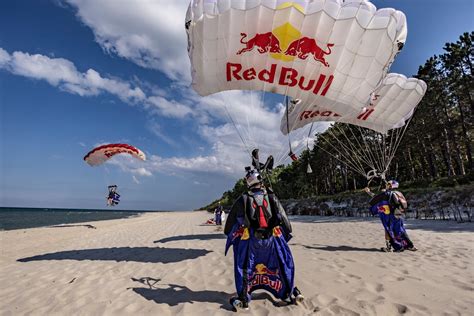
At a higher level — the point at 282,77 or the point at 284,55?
the point at 284,55

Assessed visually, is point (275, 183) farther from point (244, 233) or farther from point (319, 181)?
point (244, 233)

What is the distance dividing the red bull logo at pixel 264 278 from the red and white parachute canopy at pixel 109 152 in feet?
50.1

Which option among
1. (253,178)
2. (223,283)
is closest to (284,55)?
(253,178)

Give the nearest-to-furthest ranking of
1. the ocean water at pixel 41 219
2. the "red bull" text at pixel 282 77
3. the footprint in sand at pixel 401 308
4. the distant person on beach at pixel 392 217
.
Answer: the footprint in sand at pixel 401 308 < the distant person on beach at pixel 392 217 < the "red bull" text at pixel 282 77 < the ocean water at pixel 41 219

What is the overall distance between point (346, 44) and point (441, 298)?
19.2ft

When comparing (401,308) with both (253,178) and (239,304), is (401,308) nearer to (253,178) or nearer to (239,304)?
(239,304)

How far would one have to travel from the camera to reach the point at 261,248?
4.07 m

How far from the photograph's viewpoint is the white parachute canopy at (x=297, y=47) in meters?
6.49

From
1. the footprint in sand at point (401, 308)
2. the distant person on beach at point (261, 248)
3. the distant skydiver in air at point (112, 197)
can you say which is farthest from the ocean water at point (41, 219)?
the footprint in sand at point (401, 308)

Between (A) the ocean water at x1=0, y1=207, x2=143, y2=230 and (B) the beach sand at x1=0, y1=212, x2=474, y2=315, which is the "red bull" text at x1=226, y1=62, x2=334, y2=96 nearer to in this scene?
(B) the beach sand at x1=0, y1=212, x2=474, y2=315

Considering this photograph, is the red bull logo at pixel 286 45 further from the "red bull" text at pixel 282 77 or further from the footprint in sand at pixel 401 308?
the footprint in sand at pixel 401 308

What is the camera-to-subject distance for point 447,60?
24.7 m

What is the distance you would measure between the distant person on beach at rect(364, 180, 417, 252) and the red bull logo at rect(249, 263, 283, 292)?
4.68 m

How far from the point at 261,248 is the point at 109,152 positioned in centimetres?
1715
